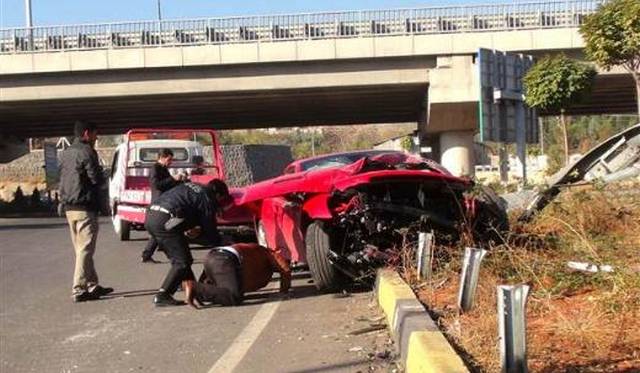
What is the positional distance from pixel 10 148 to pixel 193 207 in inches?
1600

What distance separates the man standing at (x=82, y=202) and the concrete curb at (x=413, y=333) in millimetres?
3195

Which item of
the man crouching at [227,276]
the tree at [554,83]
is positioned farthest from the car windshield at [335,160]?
the tree at [554,83]

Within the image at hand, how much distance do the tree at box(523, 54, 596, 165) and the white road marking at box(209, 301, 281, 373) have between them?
68.7 ft

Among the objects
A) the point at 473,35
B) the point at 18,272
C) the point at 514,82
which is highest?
the point at 473,35

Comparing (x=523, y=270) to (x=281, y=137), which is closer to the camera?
(x=523, y=270)

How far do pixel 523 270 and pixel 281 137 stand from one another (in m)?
128

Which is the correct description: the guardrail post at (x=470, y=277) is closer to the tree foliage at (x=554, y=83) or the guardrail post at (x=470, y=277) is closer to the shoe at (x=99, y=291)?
the shoe at (x=99, y=291)

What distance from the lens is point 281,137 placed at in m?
134

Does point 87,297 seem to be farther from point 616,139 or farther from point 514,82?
point 514,82

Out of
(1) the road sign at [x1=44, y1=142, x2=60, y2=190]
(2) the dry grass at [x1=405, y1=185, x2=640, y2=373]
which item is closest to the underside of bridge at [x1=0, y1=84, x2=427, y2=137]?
(1) the road sign at [x1=44, y1=142, x2=60, y2=190]

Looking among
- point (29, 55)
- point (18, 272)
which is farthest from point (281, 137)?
point (18, 272)

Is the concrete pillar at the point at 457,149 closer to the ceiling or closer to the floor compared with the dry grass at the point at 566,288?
closer to the ceiling

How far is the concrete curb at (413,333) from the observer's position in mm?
4406

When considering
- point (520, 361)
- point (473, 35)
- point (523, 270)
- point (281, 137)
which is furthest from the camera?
point (281, 137)
